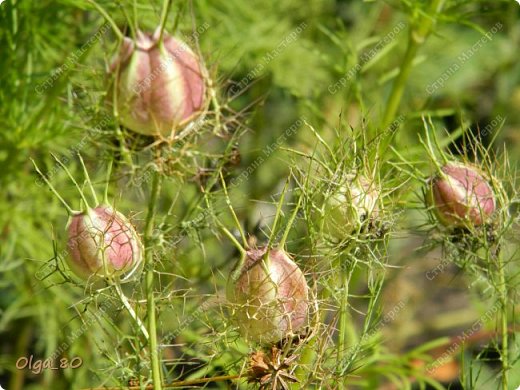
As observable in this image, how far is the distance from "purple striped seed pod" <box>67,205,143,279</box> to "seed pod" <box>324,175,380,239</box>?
146mm

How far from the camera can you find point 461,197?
71 centimetres

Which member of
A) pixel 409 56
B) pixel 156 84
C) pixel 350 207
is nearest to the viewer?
pixel 156 84

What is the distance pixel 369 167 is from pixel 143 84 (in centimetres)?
21

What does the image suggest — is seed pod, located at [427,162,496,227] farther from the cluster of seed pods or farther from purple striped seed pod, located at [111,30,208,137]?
purple striped seed pod, located at [111,30,208,137]

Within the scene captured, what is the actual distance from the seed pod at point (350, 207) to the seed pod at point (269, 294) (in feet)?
0.22

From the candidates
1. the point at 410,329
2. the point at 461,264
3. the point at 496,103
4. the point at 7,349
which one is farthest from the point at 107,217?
the point at 496,103

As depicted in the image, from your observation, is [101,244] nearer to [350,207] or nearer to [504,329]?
[350,207]

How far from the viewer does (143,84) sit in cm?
54

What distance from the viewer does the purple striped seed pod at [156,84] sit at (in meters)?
0.54

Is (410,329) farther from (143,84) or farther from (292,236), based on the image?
(143,84)

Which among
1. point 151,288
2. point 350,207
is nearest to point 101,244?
point 151,288

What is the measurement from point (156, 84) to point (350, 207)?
0.19 metres

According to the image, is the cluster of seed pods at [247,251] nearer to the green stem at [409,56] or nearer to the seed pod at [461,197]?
the seed pod at [461,197]

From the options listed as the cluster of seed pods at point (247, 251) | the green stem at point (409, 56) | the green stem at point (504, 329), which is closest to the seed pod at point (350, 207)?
the cluster of seed pods at point (247, 251)
